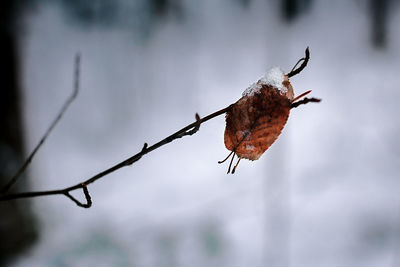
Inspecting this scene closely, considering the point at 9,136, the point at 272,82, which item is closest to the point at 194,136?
the point at 9,136

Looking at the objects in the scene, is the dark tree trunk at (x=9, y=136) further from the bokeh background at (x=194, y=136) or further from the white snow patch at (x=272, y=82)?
the white snow patch at (x=272, y=82)

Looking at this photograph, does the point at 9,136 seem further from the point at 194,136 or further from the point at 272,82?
the point at 272,82

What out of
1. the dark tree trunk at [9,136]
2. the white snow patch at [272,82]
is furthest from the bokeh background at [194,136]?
the white snow patch at [272,82]

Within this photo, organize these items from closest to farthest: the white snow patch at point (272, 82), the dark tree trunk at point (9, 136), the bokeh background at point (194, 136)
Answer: the white snow patch at point (272, 82)
the dark tree trunk at point (9, 136)
the bokeh background at point (194, 136)

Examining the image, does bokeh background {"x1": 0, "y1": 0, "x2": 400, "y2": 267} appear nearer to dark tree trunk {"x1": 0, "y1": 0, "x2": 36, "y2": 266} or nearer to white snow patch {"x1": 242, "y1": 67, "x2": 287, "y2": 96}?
dark tree trunk {"x1": 0, "y1": 0, "x2": 36, "y2": 266}

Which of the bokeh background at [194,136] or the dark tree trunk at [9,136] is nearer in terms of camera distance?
the dark tree trunk at [9,136]

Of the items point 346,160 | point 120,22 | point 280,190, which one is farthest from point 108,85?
point 346,160

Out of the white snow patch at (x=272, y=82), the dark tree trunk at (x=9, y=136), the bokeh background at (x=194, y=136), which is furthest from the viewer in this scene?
the bokeh background at (x=194, y=136)

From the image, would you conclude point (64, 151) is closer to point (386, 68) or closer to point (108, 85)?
point (108, 85)

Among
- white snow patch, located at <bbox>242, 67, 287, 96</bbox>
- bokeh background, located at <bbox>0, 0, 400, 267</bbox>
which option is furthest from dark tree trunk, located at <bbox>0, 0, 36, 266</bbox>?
white snow patch, located at <bbox>242, 67, 287, 96</bbox>
